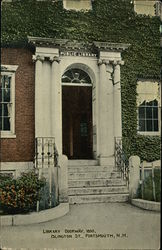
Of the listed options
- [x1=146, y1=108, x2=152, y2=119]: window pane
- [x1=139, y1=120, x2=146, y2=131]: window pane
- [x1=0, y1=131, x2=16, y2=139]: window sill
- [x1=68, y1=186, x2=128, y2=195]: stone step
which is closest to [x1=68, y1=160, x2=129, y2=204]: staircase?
[x1=68, y1=186, x2=128, y2=195]: stone step

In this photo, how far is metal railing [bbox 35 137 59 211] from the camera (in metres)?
6.84

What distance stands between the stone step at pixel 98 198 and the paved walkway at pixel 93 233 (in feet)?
3.40

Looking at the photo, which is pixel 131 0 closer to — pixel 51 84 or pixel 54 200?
pixel 51 84

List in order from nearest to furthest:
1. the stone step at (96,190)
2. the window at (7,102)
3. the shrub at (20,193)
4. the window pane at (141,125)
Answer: the shrub at (20,193) → the window at (7,102) → the window pane at (141,125) → the stone step at (96,190)

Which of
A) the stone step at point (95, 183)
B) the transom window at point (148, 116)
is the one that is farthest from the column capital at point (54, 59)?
the stone step at point (95, 183)

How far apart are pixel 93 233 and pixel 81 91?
433 cm

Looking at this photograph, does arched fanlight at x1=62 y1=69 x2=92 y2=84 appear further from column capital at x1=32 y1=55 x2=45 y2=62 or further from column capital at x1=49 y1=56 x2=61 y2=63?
column capital at x1=32 y1=55 x2=45 y2=62

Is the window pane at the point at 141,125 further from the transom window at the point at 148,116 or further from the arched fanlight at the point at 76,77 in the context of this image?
the arched fanlight at the point at 76,77

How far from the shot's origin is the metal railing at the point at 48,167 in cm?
684

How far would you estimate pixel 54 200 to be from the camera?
6883 millimetres

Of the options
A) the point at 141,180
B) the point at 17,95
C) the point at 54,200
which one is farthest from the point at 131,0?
the point at 54,200

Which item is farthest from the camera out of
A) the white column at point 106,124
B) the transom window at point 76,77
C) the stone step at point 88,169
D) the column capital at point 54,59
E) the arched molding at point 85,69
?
the transom window at point 76,77

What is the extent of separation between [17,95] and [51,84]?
41.1 inches

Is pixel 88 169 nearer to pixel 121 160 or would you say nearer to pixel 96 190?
pixel 96 190
